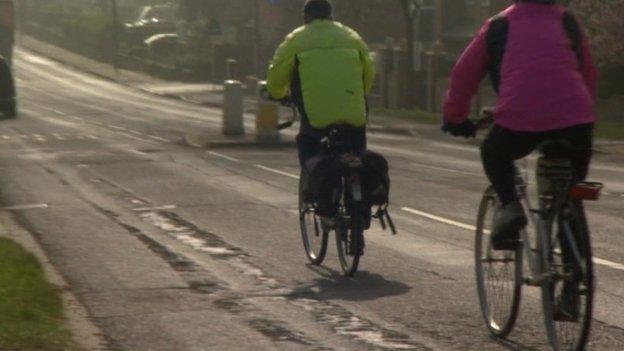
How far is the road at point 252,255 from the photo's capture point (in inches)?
337

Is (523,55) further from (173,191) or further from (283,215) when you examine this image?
(173,191)

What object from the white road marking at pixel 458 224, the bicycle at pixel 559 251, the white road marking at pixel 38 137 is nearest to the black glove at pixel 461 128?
the bicycle at pixel 559 251

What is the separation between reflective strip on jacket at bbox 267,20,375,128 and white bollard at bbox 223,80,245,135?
17.8 metres

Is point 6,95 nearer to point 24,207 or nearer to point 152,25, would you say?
point 24,207

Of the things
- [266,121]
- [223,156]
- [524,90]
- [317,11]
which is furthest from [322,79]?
[266,121]

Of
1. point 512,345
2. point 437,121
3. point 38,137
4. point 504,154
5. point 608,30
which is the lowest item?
point 437,121

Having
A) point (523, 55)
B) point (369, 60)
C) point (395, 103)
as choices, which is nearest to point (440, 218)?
point (369, 60)

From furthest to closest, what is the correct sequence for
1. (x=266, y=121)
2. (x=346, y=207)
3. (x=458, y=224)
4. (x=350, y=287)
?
1. (x=266, y=121)
2. (x=458, y=224)
3. (x=346, y=207)
4. (x=350, y=287)

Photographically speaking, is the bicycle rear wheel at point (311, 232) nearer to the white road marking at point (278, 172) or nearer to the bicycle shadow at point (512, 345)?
the bicycle shadow at point (512, 345)

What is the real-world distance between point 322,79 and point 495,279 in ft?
9.89

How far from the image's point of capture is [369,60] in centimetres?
1118

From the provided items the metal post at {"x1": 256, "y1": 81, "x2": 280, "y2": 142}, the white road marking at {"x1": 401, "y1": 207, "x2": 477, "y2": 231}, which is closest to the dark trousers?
the white road marking at {"x1": 401, "y1": 207, "x2": 477, "y2": 231}

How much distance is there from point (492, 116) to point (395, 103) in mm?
40796

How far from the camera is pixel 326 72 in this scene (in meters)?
10.9
